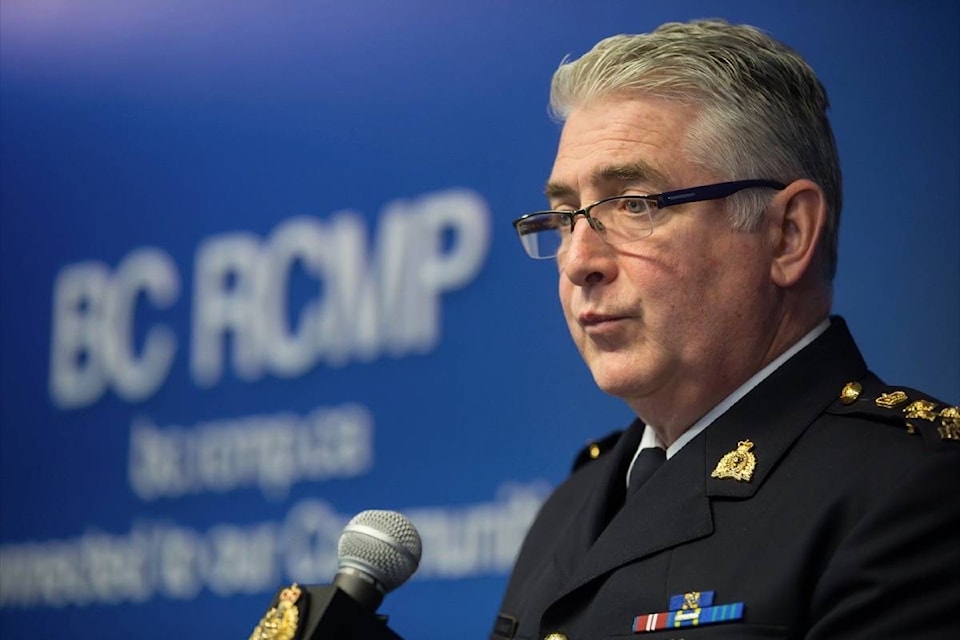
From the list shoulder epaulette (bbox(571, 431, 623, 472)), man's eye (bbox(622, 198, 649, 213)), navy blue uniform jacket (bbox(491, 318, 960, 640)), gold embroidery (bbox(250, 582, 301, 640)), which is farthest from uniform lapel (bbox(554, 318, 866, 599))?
gold embroidery (bbox(250, 582, 301, 640))

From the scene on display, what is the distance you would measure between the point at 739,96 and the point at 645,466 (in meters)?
0.64

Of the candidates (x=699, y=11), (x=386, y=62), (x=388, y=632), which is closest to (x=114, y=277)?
(x=386, y=62)

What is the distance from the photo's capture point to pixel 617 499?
2.29 metres

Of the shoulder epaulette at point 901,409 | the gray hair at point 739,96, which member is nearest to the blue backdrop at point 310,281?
the gray hair at point 739,96

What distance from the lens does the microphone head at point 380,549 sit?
170 centimetres

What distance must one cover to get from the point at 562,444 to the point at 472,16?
112 centimetres

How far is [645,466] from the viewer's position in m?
2.20

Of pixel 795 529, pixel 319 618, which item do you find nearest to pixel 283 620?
pixel 319 618

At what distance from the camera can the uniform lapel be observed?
76.8 inches

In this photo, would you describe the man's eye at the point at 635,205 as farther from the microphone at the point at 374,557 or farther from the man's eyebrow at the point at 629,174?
the microphone at the point at 374,557

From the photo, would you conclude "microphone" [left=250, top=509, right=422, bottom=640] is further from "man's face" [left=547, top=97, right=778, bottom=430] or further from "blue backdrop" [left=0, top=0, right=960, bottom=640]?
"blue backdrop" [left=0, top=0, right=960, bottom=640]

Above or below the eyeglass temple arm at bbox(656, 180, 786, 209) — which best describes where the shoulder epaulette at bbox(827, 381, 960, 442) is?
below

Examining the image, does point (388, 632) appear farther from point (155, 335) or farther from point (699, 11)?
point (155, 335)

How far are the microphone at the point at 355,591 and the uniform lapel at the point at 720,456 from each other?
376 millimetres
